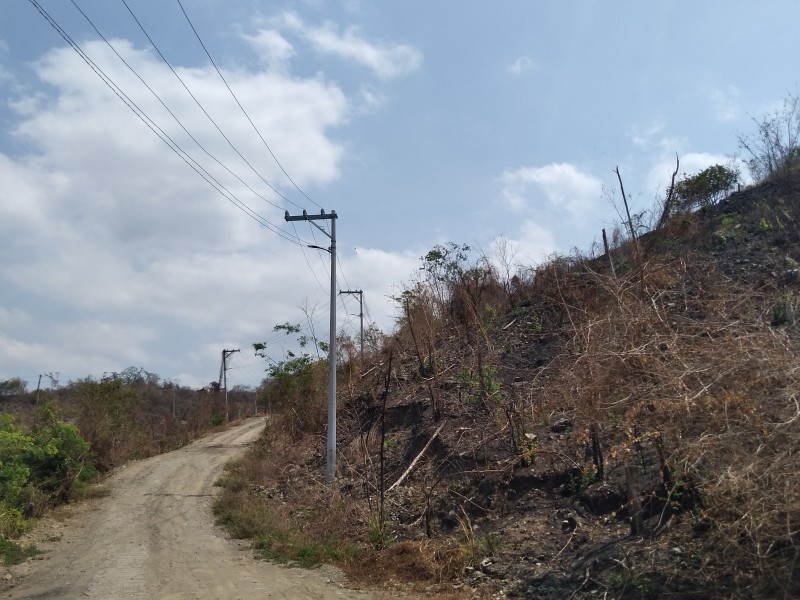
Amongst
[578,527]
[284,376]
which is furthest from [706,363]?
[284,376]

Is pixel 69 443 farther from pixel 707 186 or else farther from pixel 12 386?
pixel 12 386

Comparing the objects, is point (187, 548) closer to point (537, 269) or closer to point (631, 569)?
point (631, 569)

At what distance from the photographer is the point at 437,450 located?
1686cm

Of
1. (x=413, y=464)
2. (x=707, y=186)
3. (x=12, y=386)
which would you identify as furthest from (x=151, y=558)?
(x=12, y=386)

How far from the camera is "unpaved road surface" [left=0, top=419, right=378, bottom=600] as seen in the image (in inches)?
414

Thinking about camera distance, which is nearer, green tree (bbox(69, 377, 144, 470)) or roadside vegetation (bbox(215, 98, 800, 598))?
roadside vegetation (bbox(215, 98, 800, 598))

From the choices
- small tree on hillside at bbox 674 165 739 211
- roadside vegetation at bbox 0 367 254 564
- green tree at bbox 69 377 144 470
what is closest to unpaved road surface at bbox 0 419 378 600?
roadside vegetation at bbox 0 367 254 564

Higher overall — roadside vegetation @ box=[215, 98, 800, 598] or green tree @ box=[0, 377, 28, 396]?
green tree @ box=[0, 377, 28, 396]

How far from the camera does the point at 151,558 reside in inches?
509

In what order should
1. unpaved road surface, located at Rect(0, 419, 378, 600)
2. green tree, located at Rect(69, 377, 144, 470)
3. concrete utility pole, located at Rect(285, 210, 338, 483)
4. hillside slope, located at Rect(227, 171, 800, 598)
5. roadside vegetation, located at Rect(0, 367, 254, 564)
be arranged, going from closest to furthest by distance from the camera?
hillside slope, located at Rect(227, 171, 800, 598), unpaved road surface, located at Rect(0, 419, 378, 600), roadside vegetation, located at Rect(0, 367, 254, 564), concrete utility pole, located at Rect(285, 210, 338, 483), green tree, located at Rect(69, 377, 144, 470)

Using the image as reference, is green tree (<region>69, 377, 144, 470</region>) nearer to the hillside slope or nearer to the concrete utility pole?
the hillside slope

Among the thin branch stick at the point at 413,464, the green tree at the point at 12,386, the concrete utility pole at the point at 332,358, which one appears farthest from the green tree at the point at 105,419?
the green tree at the point at 12,386

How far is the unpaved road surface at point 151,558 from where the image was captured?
1052 cm

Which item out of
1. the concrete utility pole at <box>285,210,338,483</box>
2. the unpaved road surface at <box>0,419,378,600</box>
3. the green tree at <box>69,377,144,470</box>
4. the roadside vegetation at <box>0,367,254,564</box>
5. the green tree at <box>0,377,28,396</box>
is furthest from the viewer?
the green tree at <box>0,377,28,396</box>
